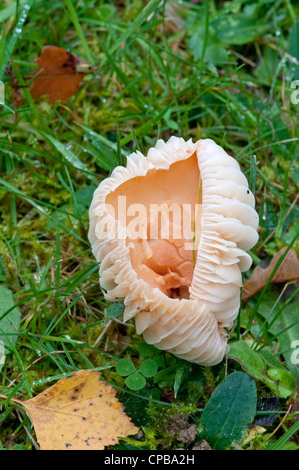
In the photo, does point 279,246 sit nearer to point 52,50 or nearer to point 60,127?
point 60,127

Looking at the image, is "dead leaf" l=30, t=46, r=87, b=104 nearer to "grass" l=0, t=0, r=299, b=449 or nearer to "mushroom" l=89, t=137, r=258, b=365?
"grass" l=0, t=0, r=299, b=449

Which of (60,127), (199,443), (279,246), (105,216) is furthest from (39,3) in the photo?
(199,443)

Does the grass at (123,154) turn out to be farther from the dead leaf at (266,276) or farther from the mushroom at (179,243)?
the mushroom at (179,243)

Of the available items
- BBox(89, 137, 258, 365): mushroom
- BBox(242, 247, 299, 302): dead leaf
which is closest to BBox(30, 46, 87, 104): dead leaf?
BBox(89, 137, 258, 365): mushroom

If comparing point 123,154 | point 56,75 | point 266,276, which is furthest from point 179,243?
point 56,75

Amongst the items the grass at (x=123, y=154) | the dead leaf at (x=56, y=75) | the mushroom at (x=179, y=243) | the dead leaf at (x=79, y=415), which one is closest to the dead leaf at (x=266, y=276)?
the grass at (x=123, y=154)

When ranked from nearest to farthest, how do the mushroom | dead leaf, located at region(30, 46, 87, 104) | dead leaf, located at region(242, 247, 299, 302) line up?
the mushroom
dead leaf, located at region(242, 247, 299, 302)
dead leaf, located at region(30, 46, 87, 104)
